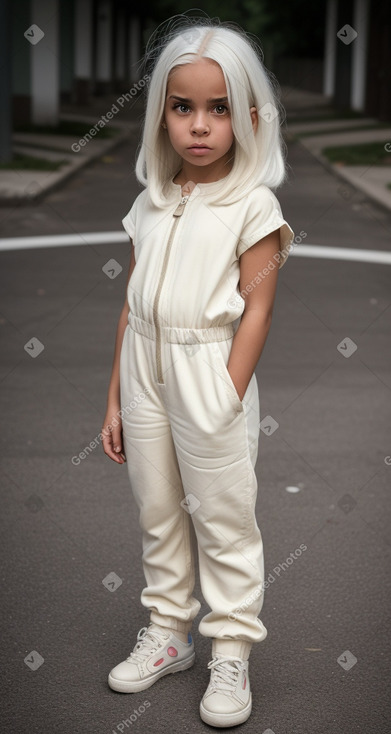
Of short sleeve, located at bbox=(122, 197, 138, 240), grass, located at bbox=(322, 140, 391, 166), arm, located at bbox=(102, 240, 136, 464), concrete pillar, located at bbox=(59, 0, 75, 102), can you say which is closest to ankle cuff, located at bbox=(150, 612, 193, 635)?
arm, located at bbox=(102, 240, 136, 464)

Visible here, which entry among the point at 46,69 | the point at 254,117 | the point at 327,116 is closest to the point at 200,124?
the point at 254,117

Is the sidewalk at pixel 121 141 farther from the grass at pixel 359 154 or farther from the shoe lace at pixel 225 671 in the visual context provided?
the shoe lace at pixel 225 671

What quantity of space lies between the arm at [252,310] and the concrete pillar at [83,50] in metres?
33.5

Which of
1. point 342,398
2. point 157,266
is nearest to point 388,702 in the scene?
point 157,266

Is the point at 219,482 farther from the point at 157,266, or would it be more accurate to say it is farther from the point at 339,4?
the point at 339,4

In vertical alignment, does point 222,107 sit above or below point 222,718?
above

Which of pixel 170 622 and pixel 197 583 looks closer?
pixel 170 622

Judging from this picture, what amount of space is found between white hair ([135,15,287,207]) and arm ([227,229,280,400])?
0.15m

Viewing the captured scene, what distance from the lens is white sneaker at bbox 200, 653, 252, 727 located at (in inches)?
114

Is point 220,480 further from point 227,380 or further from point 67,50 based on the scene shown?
point 67,50

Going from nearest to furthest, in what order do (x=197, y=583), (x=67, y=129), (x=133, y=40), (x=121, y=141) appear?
1. (x=197, y=583)
2. (x=121, y=141)
3. (x=67, y=129)
4. (x=133, y=40)

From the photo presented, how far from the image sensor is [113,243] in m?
10.5

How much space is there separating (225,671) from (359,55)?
117 feet

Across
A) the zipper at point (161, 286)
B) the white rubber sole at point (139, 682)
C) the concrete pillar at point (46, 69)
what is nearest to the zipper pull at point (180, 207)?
the zipper at point (161, 286)
